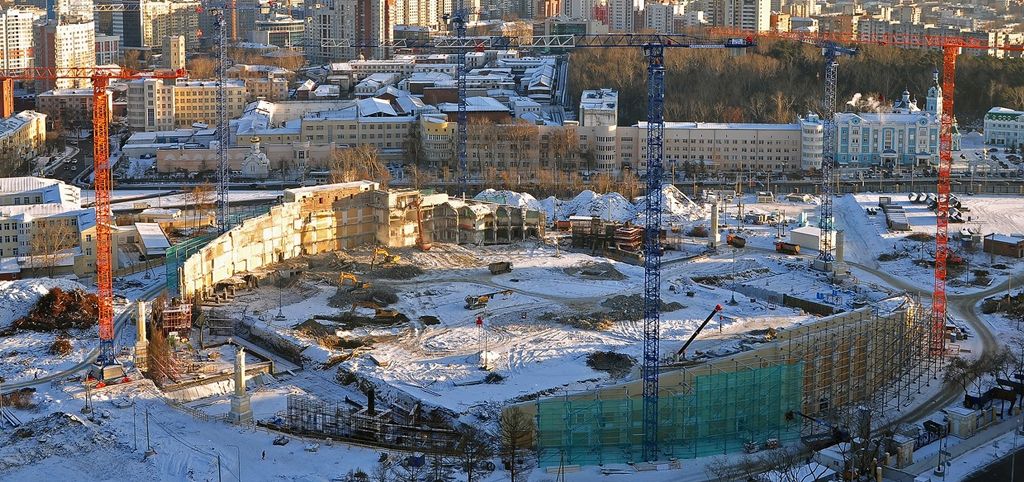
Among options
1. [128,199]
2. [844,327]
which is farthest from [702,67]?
[844,327]

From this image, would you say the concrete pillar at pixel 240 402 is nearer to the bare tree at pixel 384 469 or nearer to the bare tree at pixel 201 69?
the bare tree at pixel 384 469

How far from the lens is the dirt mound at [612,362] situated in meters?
18.3

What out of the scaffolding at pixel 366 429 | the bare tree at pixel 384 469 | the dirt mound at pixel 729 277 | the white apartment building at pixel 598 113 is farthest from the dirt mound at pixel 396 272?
the white apartment building at pixel 598 113

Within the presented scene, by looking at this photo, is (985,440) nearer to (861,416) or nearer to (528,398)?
(861,416)

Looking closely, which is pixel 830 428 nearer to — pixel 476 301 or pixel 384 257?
pixel 476 301

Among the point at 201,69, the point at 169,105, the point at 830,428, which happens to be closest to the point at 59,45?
the point at 201,69

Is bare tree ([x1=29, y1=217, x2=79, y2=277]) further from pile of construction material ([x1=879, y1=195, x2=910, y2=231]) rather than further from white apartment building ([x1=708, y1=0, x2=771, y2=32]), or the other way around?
white apartment building ([x1=708, y1=0, x2=771, y2=32])

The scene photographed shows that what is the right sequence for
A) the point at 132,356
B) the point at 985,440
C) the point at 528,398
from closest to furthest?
the point at 985,440 < the point at 528,398 < the point at 132,356

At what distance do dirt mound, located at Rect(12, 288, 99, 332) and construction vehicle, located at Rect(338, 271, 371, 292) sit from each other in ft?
12.7

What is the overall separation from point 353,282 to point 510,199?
6.75m

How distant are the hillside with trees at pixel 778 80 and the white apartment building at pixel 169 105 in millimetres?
11022

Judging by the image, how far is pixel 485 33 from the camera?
65.9 m

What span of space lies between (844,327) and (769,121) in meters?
21.4

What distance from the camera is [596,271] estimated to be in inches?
936
